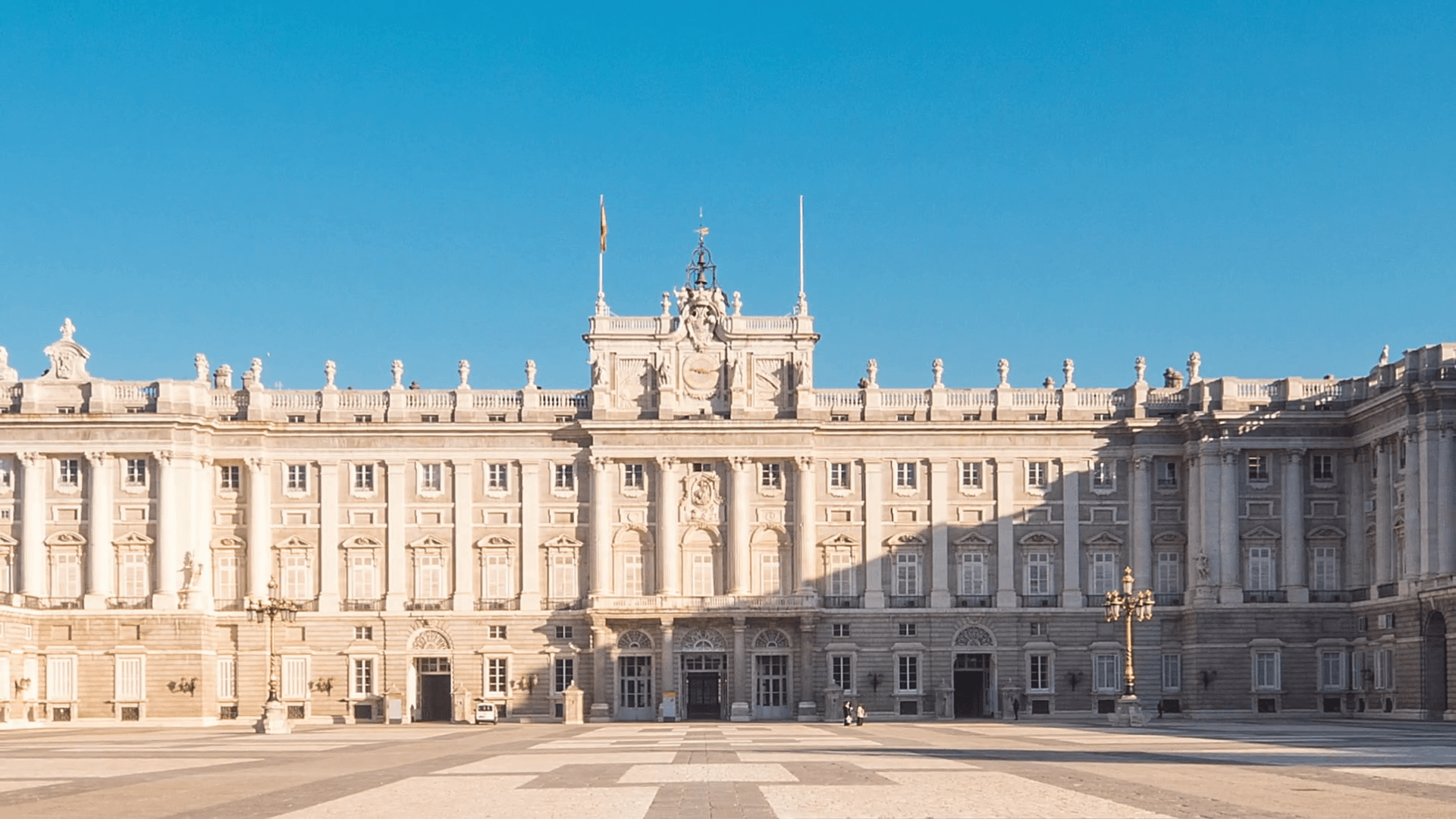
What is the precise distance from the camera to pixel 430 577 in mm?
84188

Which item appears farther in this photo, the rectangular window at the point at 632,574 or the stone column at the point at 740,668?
the rectangular window at the point at 632,574

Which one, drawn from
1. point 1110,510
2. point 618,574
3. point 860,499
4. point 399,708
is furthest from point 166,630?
point 1110,510

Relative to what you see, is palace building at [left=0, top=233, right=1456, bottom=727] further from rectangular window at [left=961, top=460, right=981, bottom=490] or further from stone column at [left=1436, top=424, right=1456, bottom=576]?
stone column at [left=1436, top=424, right=1456, bottom=576]

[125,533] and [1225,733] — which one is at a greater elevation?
[125,533]

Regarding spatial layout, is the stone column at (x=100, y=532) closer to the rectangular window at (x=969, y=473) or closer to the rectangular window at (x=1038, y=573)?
the rectangular window at (x=969, y=473)

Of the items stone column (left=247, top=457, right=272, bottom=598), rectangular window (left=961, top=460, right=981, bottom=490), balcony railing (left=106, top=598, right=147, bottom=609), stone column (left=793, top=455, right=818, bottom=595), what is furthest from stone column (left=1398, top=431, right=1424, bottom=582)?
balcony railing (left=106, top=598, right=147, bottom=609)

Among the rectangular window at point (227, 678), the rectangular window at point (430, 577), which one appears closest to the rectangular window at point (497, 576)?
the rectangular window at point (430, 577)

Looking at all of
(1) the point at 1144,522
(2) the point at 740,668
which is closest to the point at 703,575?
(2) the point at 740,668

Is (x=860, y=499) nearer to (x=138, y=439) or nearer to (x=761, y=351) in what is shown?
(x=761, y=351)

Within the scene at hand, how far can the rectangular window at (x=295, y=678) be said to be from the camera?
82625 mm

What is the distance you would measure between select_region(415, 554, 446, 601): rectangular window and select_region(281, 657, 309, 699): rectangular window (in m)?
6.14

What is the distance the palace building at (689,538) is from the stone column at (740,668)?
113mm

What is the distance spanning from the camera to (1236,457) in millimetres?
81750

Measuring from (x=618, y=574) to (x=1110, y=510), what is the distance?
930 inches
